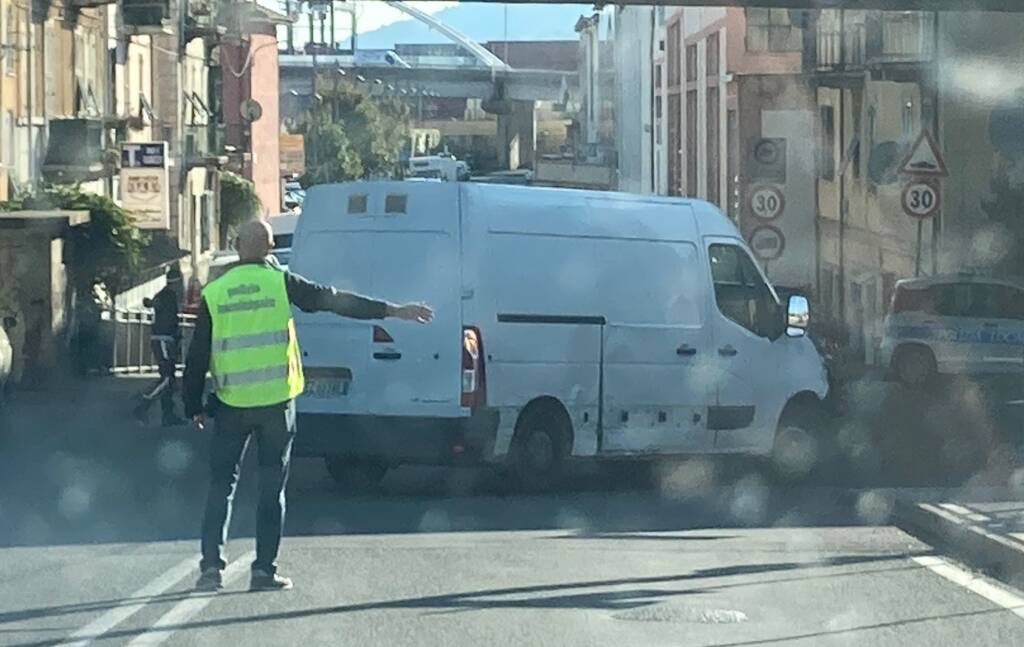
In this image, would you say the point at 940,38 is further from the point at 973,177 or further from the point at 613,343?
the point at 613,343

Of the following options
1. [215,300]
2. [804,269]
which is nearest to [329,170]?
[804,269]

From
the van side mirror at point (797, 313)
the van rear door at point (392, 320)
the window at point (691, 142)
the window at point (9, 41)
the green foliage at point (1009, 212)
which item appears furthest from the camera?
the window at point (691, 142)

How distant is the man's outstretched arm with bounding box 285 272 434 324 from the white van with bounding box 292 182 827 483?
447cm

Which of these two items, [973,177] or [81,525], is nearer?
[81,525]

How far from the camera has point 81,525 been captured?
13.2 meters

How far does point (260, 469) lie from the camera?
10367 mm

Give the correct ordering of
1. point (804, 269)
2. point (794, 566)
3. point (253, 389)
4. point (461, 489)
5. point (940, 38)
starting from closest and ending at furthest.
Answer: point (253, 389), point (794, 566), point (461, 489), point (940, 38), point (804, 269)

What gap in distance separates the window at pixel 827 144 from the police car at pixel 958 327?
15331 mm

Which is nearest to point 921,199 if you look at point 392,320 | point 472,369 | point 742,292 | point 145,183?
point 742,292

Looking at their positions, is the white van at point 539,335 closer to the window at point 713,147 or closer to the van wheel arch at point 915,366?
the van wheel arch at point 915,366

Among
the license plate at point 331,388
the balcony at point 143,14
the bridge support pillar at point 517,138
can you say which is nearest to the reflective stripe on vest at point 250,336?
the license plate at point 331,388

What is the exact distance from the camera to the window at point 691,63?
71.5 m

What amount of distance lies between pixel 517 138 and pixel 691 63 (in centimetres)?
4651

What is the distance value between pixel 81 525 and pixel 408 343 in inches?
118
